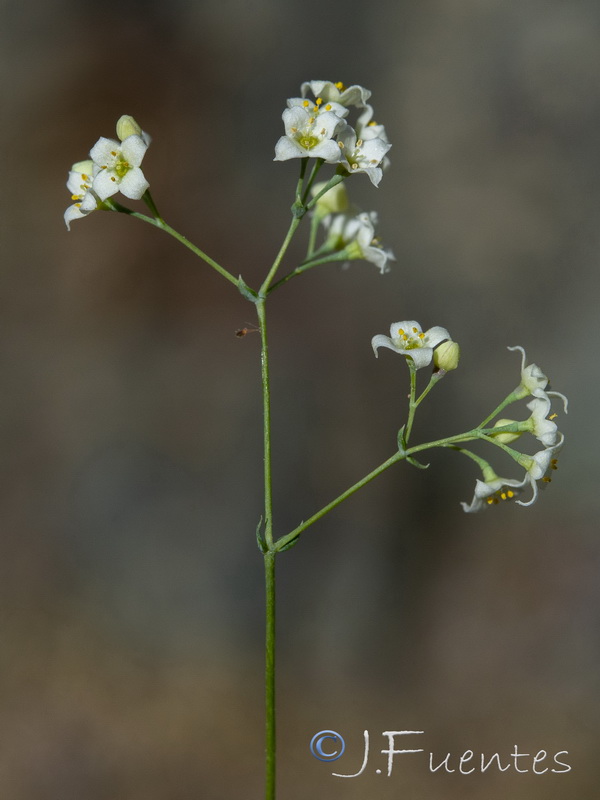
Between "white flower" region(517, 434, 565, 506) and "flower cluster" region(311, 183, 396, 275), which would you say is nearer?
"white flower" region(517, 434, 565, 506)

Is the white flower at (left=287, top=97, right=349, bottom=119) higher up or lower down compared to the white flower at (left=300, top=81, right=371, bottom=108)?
lower down

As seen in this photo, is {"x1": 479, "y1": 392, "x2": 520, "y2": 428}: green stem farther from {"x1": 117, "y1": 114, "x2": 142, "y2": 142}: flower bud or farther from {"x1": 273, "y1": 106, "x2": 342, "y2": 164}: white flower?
{"x1": 117, "y1": 114, "x2": 142, "y2": 142}: flower bud

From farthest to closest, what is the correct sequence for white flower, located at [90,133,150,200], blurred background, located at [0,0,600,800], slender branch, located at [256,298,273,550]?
blurred background, located at [0,0,600,800], white flower, located at [90,133,150,200], slender branch, located at [256,298,273,550]

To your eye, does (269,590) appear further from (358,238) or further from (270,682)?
(358,238)

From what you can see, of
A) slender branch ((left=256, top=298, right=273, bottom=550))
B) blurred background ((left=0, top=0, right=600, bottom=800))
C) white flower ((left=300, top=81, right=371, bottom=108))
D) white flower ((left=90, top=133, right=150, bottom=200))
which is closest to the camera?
slender branch ((left=256, top=298, right=273, bottom=550))

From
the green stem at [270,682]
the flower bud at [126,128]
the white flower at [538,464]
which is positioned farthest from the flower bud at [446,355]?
the flower bud at [126,128]

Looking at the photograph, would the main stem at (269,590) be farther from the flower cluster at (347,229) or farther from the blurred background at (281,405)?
the blurred background at (281,405)

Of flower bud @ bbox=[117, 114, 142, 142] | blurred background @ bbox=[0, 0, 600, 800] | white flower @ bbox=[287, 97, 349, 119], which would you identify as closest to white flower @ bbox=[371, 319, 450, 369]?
white flower @ bbox=[287, 97, 349, 119]

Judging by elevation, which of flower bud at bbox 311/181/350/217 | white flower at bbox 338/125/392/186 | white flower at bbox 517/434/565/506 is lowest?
white flower at bbox 517/434/565/506
